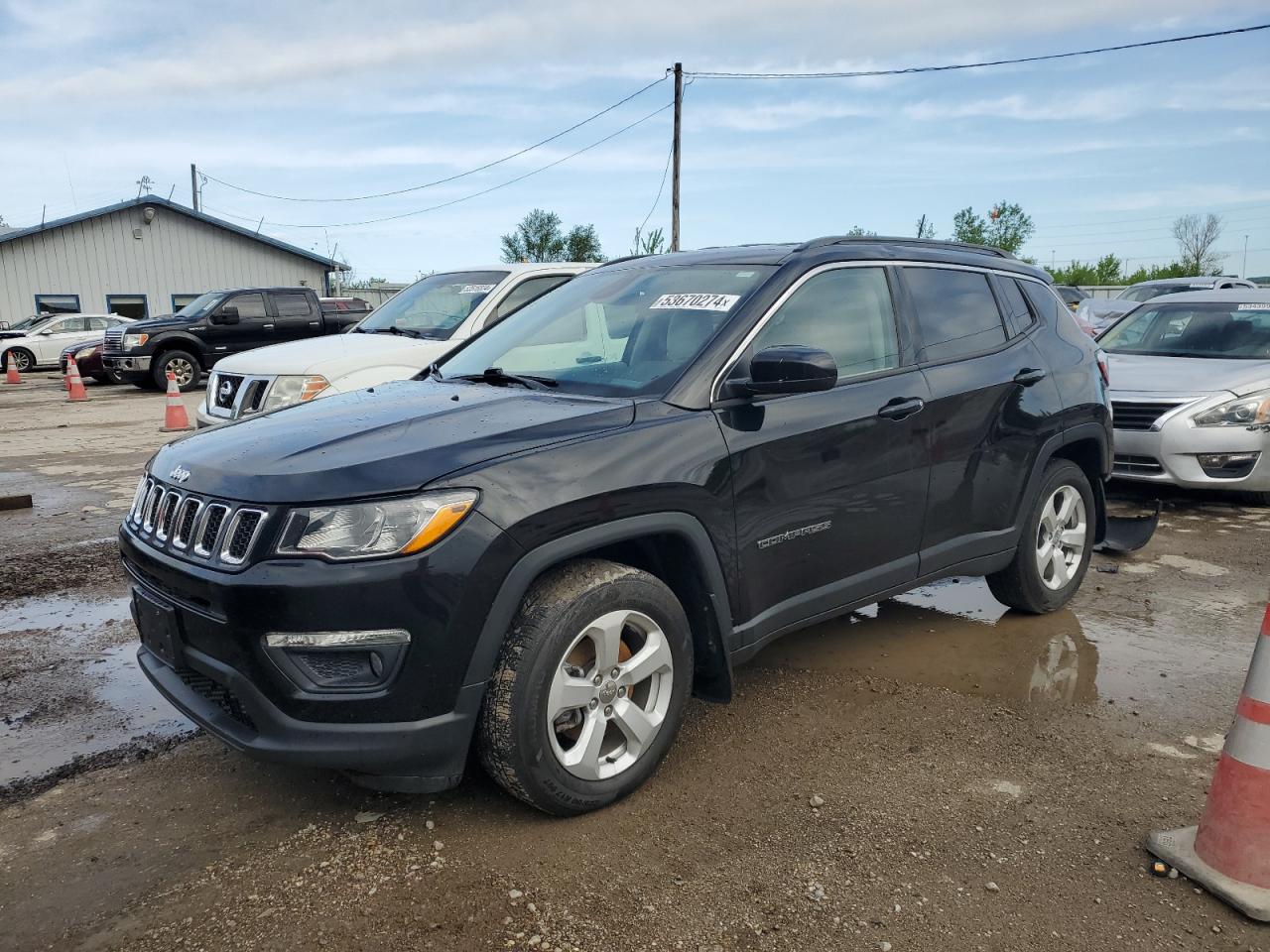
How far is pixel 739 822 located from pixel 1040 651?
2.17m

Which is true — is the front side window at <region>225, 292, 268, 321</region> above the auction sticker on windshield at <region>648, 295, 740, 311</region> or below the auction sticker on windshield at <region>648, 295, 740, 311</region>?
below

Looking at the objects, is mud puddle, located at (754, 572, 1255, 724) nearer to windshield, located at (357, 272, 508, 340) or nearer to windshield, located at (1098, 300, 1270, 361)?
windshield, located at (1098, 300, 1270, 361)

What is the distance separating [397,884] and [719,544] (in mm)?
1395

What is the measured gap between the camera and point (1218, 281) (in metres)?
20.1

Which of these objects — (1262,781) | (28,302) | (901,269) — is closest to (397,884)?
(1262,781)

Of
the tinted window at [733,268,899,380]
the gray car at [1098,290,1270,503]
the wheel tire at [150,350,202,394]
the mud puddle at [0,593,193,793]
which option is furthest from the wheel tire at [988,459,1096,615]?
the wheel tire at [150,350,202,394]

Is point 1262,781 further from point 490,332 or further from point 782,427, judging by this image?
point 490,332

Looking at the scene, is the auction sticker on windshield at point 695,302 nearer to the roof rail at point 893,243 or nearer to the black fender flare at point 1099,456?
the roof rail at point 893,243

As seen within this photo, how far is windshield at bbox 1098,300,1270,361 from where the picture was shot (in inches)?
316

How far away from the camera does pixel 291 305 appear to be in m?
18.0

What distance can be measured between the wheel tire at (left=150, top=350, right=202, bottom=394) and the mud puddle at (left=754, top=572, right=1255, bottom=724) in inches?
608

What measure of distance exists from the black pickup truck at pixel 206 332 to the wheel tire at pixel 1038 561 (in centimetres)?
1489

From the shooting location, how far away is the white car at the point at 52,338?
2423cm

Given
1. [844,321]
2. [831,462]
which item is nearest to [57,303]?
[844,321]
